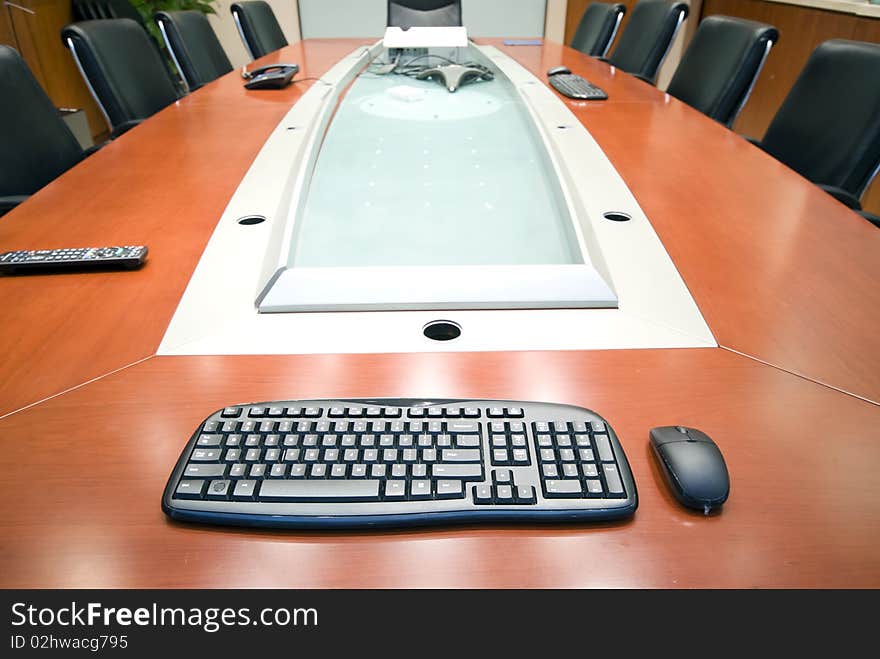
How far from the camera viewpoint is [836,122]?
157cm

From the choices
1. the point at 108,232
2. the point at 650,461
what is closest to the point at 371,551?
the point at 650,461

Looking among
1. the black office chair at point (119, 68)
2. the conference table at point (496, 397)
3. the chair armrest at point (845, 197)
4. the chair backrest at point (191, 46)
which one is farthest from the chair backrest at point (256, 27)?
the chair armrest at point (845, 197)

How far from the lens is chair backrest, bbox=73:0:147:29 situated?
175 inches

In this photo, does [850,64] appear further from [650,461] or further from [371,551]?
[371,551]

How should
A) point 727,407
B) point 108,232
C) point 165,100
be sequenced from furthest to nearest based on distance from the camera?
point 165,100, point 108,232, point 727,407

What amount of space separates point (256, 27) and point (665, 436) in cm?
333

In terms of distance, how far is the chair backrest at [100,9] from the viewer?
14.6 ft

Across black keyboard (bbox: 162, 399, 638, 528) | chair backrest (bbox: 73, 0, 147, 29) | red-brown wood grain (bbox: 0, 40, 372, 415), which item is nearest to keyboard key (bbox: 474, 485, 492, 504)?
black keyboard (bbox: 162, 399, 638, 528)

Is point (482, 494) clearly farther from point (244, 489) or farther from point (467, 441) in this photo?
point (244, 489)

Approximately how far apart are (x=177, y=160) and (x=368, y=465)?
3.82 ft

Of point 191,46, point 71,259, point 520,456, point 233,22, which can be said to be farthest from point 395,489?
point 233,22

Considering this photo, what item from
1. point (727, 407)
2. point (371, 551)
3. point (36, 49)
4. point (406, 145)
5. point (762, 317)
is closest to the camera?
point (371, 551)

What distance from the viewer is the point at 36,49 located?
157 inches

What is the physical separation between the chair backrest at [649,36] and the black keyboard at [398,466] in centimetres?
255
